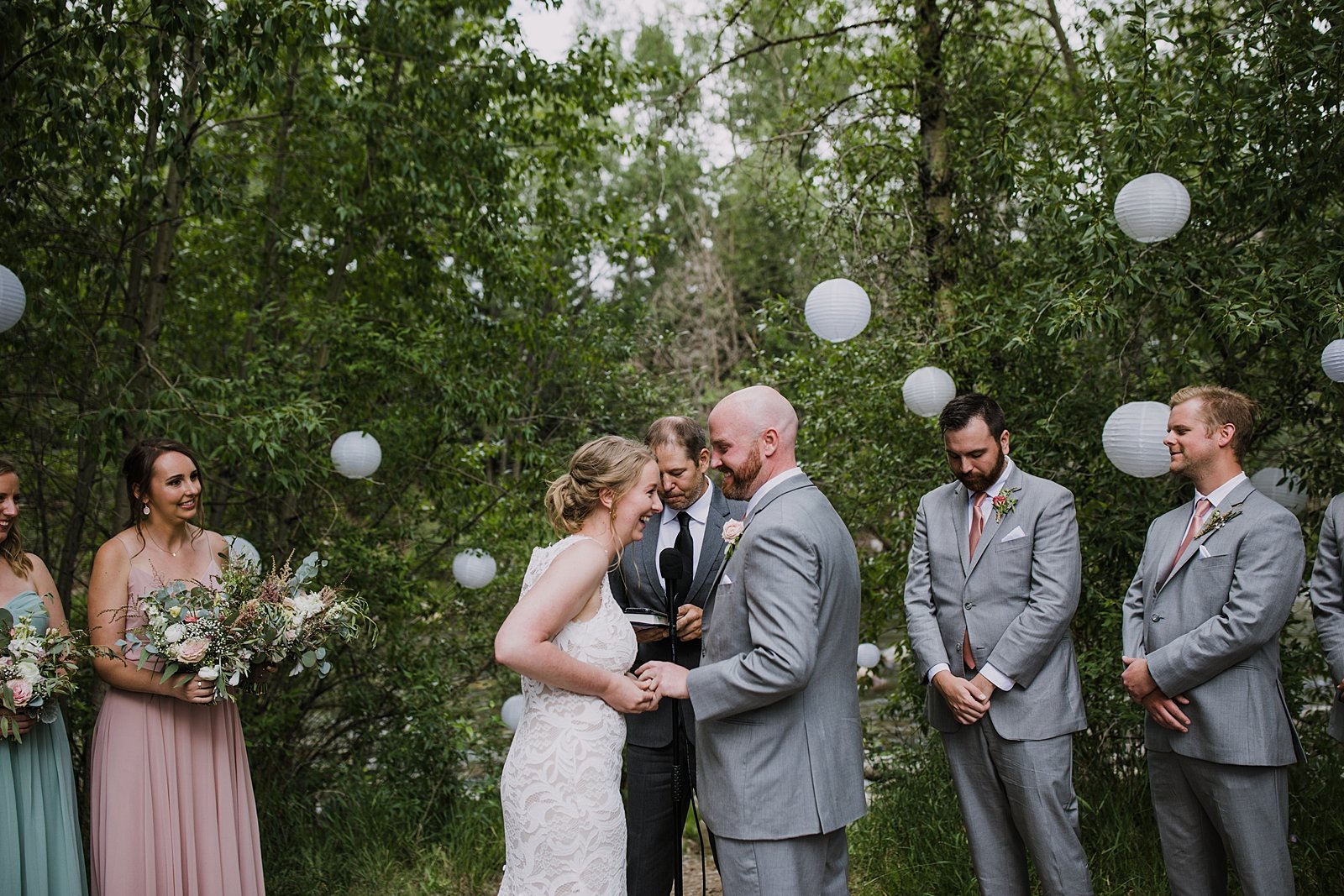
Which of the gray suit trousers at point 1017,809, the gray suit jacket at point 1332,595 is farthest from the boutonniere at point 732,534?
the gray suit jacket at point 1332,595

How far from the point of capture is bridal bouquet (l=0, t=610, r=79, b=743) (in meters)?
3.07

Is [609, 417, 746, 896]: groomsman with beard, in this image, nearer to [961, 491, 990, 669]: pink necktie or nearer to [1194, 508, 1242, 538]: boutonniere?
[961, 491, 990, 669]: pink necktie

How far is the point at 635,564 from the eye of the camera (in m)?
3.71

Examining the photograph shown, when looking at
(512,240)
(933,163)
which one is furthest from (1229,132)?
Answer: (512,240)

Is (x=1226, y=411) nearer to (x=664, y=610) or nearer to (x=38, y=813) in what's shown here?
(x=664, y=610)

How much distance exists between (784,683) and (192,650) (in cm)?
198

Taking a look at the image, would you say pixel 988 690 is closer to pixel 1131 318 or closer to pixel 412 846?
pixel 1131 318

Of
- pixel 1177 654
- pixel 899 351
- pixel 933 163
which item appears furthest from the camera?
pixel 933 163

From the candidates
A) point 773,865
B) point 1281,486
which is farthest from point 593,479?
point 1281,486

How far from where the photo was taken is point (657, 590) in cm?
367

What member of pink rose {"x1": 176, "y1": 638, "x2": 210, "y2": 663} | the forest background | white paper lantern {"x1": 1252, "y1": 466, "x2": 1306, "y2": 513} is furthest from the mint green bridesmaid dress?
white paper lantern {"x1": 1252, "y1": 466, "x2": 1306, "y2": 513}

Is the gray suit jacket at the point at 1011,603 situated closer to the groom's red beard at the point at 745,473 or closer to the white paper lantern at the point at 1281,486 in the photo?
the groom's red beard at the point at 745,473

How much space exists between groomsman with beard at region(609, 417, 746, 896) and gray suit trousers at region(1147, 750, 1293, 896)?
1615 mm

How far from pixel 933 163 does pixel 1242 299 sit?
2.28 metres
